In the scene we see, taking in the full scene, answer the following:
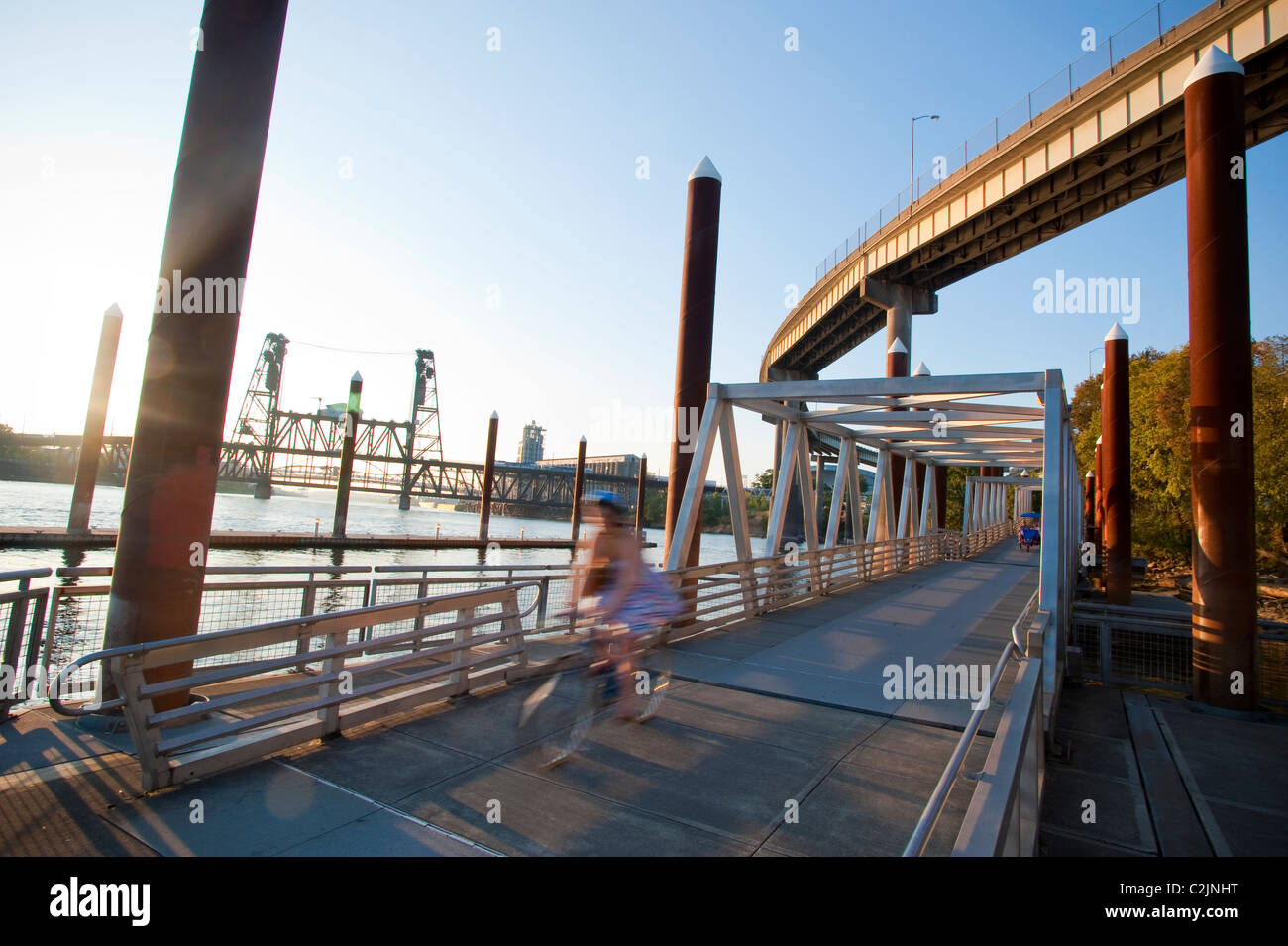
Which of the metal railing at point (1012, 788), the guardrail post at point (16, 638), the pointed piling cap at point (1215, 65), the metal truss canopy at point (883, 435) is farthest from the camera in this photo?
the pointed piling cap at point (1215, 65)

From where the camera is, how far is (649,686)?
6230 millimetres

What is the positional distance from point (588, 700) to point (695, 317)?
7637mm

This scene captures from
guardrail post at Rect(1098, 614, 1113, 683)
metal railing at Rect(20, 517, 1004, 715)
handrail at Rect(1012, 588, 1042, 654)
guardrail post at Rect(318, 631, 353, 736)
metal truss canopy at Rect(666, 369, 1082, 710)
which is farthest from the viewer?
guardrail post at Rect(1098, 614, 1113, 683)

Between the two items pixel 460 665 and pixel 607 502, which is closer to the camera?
pixel 607 502

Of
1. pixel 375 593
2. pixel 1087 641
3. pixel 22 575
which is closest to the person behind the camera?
pixel 22 575

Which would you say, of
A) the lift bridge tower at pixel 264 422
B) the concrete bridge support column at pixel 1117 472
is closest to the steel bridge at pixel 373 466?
the lift bridge tower at pixel 264 422

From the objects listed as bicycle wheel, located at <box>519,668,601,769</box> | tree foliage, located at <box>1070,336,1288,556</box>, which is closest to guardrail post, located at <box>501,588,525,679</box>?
bicycle wheel, located at <box>519,668,601,769</box>

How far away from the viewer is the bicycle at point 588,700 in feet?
16.0

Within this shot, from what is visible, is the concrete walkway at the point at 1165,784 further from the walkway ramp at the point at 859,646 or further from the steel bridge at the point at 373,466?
the steel bridge at the point at 373,466

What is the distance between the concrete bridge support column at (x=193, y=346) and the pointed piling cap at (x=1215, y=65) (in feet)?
38.7

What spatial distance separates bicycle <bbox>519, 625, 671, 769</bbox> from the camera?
4887 mm

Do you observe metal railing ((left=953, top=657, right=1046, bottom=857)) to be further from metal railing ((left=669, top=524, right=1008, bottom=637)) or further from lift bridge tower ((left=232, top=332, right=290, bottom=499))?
lift bridge tower ((left=232, top=332, right=290, bottom=499))

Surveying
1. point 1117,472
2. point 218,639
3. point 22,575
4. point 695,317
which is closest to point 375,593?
point 22,575

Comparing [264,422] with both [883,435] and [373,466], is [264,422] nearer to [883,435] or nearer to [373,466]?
[373,466]
